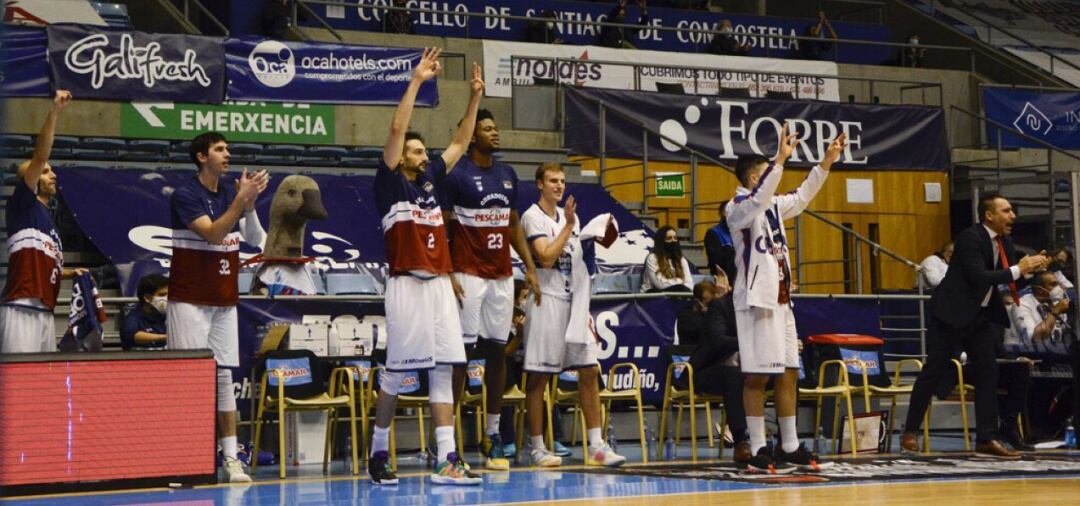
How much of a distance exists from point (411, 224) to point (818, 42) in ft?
53.9

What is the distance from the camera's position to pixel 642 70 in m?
20.3

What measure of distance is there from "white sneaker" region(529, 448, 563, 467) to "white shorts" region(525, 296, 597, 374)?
556mm

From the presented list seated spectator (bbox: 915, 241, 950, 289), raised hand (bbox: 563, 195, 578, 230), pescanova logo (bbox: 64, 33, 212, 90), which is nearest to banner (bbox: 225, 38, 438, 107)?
pescanova logo (bbox: 64, 33, 212, 90)

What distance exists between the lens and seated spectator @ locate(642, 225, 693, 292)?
44.9 feet

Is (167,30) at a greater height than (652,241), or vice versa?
(167,30)

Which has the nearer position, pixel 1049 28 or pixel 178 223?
pixel 178 223

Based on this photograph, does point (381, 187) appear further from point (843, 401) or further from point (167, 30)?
point (167, 30)

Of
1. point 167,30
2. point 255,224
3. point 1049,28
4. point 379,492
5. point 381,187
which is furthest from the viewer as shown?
point 1049,28

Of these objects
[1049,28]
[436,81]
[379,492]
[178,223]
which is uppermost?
[1049,28]

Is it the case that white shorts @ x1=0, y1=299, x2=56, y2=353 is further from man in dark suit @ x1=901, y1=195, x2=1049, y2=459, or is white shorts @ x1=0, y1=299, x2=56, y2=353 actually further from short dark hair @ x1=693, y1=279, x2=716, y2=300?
man in dark suit @ x1=901, y1=195, x2=1049, y2=459

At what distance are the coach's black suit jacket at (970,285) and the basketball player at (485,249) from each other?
3360 mm

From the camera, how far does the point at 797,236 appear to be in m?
15.5

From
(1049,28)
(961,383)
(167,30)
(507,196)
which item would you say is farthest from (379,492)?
(1049,28)

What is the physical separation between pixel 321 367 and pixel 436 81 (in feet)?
23.5
